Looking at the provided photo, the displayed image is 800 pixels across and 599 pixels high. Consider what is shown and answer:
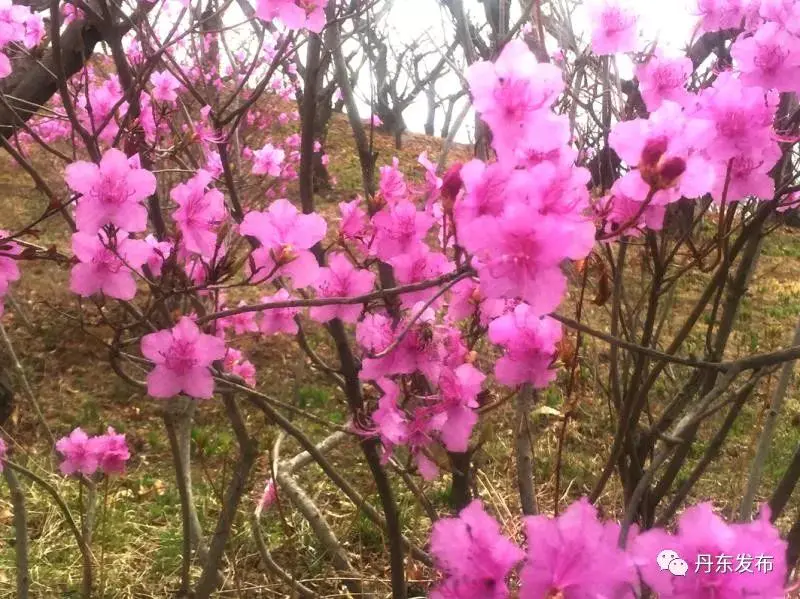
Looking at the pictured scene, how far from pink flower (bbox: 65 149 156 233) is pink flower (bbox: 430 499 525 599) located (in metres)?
0.58

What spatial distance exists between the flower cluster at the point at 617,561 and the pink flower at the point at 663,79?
2.69ft

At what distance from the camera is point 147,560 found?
2811 millimetres

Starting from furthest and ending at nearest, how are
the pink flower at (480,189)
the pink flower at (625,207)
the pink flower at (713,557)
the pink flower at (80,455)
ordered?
the pink flower at (80,455) < the pink flower at (625,207) < the pink flower at (480,189) < the pink flower at (713,557)

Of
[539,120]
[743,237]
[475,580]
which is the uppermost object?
[743,237]

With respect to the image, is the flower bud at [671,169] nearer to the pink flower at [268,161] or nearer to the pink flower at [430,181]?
the pink flower at [430,181]

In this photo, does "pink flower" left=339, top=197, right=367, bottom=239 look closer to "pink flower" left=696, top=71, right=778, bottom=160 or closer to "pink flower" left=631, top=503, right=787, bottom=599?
"pink flower" left=696, top=71, right=778, bottom=160

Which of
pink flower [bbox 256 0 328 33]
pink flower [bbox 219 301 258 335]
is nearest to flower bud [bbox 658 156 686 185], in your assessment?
pink flower [bbox 256 0 328 33]

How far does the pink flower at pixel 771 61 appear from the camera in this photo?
3.53 ft

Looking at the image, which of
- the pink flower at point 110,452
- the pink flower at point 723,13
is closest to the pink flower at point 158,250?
the pink flower at point 110,452

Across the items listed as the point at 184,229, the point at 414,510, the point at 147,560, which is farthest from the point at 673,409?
the point at 147,560

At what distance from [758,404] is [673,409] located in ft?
12.4

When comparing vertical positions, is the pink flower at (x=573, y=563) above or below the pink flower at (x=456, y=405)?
below

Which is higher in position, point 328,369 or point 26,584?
point 328,369

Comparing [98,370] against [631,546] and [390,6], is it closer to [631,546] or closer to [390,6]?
[390,6]
